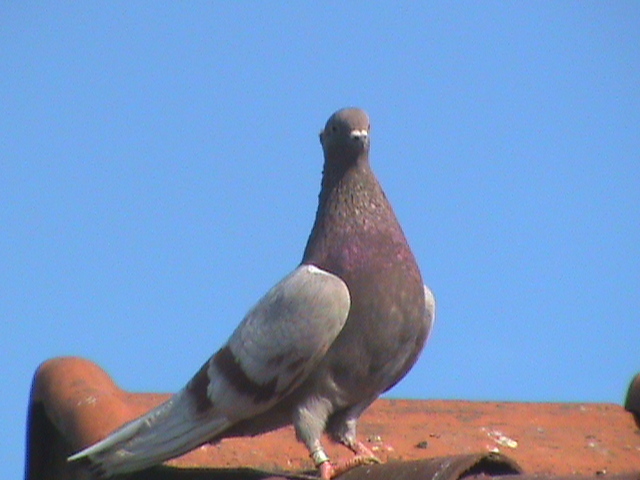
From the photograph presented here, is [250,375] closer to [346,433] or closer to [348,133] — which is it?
[346,433]

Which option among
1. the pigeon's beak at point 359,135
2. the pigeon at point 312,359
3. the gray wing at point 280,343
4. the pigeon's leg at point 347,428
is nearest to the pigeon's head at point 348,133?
the pigeon's beak at point 359,135

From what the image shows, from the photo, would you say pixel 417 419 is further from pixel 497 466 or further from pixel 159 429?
pixel 497 466

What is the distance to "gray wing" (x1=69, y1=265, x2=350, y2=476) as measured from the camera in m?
5.21

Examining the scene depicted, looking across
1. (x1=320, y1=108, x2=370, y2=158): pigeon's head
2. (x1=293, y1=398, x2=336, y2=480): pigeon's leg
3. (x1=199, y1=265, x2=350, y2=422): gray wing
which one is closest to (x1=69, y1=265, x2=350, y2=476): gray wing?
(x1=199, y1=265, x2=350, y2=422): gray wing

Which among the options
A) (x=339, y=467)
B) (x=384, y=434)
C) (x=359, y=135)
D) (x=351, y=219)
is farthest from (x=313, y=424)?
(x=384, y=434)

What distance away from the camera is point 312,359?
523 cm

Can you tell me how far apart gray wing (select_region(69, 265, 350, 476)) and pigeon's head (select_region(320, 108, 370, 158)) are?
525 millimetres

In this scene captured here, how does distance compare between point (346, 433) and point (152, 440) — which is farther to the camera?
point (346, 433)

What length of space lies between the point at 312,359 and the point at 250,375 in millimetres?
231

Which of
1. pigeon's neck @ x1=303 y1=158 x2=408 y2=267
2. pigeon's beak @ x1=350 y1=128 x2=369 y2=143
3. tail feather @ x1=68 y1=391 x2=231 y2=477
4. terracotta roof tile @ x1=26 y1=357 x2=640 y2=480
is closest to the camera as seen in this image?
tail feather @ x1=68 y1=391 x2=231 y2=477

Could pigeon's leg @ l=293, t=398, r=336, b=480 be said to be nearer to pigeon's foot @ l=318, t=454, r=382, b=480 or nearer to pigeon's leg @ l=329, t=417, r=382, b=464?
pigeon's foot @ l=318, t=454, r=382, b=480

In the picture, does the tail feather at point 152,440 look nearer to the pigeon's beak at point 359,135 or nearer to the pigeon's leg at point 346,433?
the pigeon's leg at point 346,433

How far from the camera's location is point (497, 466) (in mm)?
4531

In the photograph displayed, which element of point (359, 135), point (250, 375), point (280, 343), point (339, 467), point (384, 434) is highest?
point (359, 135)
